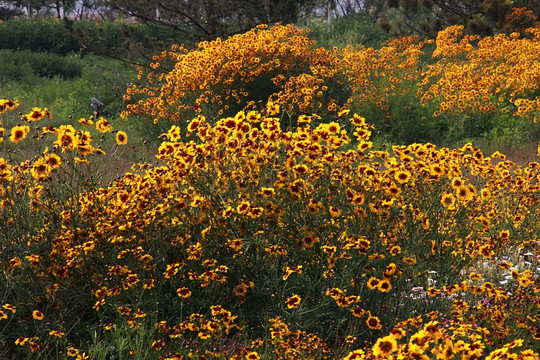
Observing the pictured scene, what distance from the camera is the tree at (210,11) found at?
13.2 m

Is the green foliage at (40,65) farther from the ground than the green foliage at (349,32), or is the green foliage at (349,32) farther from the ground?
the green foliage at (349,32)

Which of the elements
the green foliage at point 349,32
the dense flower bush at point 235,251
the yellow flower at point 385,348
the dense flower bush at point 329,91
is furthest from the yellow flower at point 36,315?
the green foliage at point 349,32

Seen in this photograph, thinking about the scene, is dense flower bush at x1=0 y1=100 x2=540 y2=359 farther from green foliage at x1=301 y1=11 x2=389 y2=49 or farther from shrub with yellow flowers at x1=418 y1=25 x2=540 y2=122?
green foliage at x1=301 y1=11 x2=389 y2=49

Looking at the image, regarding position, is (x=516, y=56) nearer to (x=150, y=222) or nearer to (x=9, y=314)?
(x=150, y=222)

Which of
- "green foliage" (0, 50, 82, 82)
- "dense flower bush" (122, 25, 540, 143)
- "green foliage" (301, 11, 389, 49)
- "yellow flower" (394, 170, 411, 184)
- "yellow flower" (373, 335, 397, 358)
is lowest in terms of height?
"yellow flower" (373, 335, 397, 358)

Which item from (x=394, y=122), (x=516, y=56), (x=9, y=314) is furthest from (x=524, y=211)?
(x=516, y=56)

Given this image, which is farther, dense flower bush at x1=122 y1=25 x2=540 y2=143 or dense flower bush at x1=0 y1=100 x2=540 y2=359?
dense flower bush at x1=122 y1=25 x2=540 y2=143

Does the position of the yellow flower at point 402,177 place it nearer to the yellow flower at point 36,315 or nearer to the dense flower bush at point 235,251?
the dense flower bush at point 235,251

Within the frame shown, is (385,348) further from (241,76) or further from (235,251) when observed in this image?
(241,76)

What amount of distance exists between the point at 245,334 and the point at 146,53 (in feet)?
38.0

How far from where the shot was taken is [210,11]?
45.5 ft

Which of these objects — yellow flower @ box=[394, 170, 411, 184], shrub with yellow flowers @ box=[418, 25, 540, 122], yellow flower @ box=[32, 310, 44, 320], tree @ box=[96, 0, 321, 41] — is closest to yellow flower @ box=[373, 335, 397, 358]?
yellow flower @ box=[394, 170, 411, 184]

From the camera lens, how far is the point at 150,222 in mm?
3637

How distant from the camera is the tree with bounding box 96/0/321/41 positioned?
13.2m
